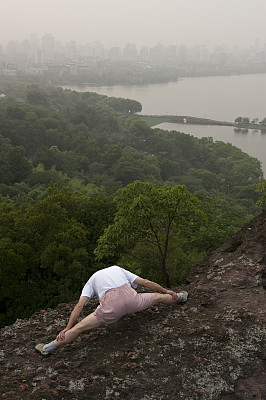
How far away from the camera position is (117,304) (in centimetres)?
428

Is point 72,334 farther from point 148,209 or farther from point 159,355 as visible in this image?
point 148,209

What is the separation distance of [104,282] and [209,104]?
87.3 metres

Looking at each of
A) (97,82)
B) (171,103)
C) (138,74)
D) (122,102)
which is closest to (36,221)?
(122,102)

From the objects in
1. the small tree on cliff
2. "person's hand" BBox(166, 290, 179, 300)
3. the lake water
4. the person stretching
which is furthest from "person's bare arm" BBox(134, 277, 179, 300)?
the lake water

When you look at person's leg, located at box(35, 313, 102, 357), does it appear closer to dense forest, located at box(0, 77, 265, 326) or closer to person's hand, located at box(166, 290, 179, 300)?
person's hand, located at box(166, 290, 179, 300)

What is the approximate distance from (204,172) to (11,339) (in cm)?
3915

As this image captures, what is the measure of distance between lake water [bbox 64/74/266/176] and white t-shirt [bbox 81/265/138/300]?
4641 centimetres


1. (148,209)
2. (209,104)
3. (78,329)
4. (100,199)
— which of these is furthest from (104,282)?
(209,104)

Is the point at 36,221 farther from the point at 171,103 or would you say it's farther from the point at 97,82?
the point at 97,82

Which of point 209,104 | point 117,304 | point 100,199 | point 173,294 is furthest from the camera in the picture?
point 209,104

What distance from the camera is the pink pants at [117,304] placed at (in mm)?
4273

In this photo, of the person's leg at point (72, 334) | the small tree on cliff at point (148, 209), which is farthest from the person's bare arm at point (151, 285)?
the small tree on cliff at point (148, 209)

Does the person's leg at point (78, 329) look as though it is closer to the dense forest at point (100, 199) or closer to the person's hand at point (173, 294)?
the person's hand at point (173, 294)

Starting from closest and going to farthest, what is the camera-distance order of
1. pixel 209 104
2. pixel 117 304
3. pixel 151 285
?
pixel 117 304, pixel 151 285, pixel 209 104
